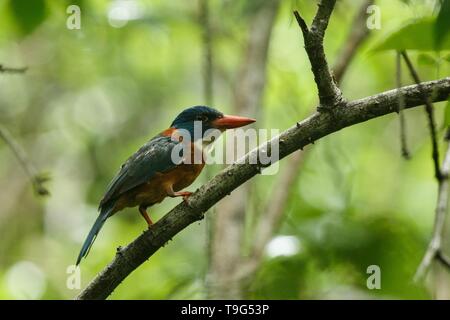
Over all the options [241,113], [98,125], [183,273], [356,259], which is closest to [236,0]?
[241,113]

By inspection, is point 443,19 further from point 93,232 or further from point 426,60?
point 93,232

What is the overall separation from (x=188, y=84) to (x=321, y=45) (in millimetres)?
6049

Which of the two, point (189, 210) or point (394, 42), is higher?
point (394, 42)

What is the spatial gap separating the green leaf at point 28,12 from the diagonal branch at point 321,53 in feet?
3.14

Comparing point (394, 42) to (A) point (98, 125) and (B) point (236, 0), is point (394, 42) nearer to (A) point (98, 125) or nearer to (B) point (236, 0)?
(B) point (236, 0)

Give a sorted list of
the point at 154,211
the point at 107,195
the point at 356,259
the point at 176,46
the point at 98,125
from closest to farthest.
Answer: the point at 356,259, the point at 107,195, the point at 154,211, the point at 176,46, the point at 98,125

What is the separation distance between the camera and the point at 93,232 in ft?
11.2

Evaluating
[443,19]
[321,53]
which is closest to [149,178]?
[321,53]

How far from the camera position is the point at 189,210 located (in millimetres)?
2848

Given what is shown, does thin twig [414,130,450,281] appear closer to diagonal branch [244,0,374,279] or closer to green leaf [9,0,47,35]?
green leaf [9,0,47,35]

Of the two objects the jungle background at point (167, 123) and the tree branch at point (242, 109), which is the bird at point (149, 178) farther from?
the tree branch at point (242, 109)

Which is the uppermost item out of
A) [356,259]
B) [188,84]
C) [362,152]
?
[188,84]

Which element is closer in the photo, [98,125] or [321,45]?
[321,45]

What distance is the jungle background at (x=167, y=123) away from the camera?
486cm
